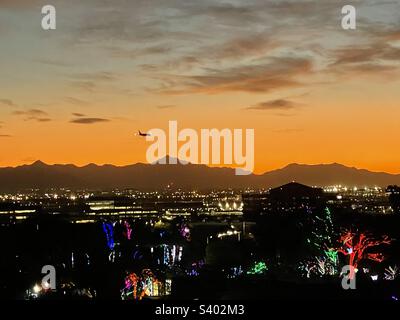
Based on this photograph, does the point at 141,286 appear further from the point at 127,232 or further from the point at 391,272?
the point at 127,232

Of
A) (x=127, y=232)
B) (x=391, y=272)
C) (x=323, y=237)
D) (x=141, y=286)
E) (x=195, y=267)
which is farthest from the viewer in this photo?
(x=127, y=232)

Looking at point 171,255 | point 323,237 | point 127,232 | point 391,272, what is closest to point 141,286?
point 391,272

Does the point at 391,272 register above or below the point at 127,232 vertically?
below

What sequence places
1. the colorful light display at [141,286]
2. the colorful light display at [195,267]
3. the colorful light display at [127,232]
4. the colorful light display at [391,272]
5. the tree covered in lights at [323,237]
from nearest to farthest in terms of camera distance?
the colorful light display at [141,286] < the colorful light display at [391,272] < the colorful light display at [195,267] < the tree covered in lights at [323,237] < the colorful light display at [127,232]

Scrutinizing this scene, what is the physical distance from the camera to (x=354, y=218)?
178 ft

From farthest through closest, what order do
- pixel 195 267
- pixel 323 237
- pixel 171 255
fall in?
pixel 171 255
pixel 323 237
pixel 195 267

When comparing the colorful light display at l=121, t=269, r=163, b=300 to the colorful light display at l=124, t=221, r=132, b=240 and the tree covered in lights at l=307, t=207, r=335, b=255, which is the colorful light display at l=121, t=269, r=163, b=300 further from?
the colorful light display at l=124, t=221, r=132, b=240

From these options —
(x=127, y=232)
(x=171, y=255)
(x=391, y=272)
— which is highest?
(x=127, y=232)

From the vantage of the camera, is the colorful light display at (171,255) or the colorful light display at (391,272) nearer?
the colorful light display at (391,272)

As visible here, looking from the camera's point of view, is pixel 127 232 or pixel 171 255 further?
pixel 127 232

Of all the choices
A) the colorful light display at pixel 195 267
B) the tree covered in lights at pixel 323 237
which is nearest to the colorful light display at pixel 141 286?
the colorful light display at pixel 195 267

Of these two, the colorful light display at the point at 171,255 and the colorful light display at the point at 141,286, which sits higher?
the colorful light display at the point at 141,286

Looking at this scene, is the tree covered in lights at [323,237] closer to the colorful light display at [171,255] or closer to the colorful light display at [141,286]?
the colorful light display at [171,255]
